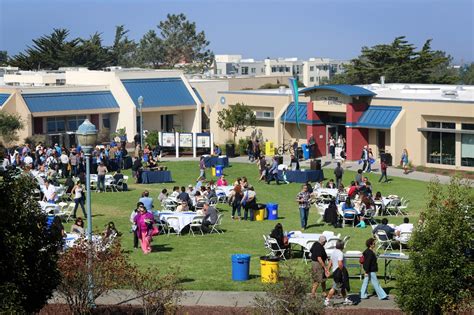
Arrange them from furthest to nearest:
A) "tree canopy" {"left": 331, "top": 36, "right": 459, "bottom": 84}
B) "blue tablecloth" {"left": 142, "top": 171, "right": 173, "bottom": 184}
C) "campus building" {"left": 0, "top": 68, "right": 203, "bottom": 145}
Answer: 1. "tree canopy" {"left": 331, "top": 36, "right": 459, "bottom": 84}
2. "campus building" {"left": 0, "top": 68, "right": 203, "bottom": 145}
3. "blue tablecloth" {"left": 142, "top": 171, "right": 173, "bottom": 184}

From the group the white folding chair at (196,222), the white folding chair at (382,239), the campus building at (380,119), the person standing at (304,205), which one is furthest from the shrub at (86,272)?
the campus building at (380,119)

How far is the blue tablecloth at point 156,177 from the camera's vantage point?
145ft

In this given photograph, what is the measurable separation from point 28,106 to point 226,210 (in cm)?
2810

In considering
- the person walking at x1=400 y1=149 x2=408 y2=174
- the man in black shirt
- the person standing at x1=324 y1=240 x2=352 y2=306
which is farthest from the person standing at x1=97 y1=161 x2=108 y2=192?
the person standing at x1=324 y1=240 x2=352 y2=306

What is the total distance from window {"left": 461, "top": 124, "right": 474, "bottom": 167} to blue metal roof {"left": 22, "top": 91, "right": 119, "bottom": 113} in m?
25.1

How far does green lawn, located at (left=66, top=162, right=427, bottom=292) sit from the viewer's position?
81.2 feet

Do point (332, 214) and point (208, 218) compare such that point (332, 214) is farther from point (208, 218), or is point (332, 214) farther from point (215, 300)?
point (215, 300)

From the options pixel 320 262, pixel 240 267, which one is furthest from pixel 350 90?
pixel 320 262

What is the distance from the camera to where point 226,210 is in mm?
36312

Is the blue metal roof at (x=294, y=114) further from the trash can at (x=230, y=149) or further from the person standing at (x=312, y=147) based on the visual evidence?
the trash can at (x=230, y=149)

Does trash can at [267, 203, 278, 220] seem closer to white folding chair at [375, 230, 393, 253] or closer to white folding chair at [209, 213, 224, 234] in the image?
white folding chair at [209, 213, 224, 234]

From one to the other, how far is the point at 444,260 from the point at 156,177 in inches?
1059

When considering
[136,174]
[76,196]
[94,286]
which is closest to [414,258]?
[94,286]

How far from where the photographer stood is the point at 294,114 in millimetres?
57688
